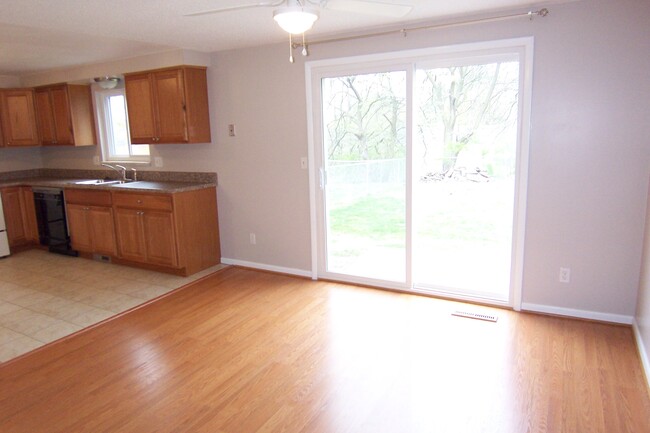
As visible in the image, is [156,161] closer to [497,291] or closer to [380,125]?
[380,125]

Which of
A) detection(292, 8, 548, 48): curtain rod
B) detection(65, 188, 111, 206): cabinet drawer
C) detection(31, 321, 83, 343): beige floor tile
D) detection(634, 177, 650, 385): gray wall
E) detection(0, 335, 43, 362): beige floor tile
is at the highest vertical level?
detection(292, 8, 548, 48): curtain rod

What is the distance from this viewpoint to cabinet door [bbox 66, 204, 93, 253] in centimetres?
497

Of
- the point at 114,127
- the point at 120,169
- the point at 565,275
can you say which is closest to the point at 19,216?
the point at 120,169

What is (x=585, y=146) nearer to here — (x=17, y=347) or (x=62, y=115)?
(x=17, y=347)

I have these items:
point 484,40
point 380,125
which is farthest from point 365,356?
point 484,40

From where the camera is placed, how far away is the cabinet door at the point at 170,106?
4.36m

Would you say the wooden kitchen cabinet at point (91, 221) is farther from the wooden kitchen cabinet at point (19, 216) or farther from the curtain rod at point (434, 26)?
the curtain rod at point (434, 26)

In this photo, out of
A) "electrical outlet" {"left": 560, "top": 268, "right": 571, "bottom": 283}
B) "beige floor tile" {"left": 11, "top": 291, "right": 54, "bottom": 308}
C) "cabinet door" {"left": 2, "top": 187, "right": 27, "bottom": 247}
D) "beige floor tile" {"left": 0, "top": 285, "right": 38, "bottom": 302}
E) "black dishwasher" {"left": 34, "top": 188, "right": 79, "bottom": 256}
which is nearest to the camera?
"electrical outlet" {"left": 560, "top": 268, "right": 571, "bottom": 283}

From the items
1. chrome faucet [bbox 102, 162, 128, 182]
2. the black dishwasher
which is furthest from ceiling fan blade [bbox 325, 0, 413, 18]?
the black dishwasher

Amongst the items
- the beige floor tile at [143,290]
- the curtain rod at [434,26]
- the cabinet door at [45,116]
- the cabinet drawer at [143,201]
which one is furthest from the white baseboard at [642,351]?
the cabinet door at [45,116]

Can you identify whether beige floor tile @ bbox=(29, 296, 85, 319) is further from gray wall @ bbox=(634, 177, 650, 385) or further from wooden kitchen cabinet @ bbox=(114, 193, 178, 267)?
gray wall @ bbox=(634, 177, 650, 385)

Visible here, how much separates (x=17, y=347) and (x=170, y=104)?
8.59 ft

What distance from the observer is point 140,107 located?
4.67 m

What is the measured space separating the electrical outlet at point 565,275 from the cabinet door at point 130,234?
12.9 feet
